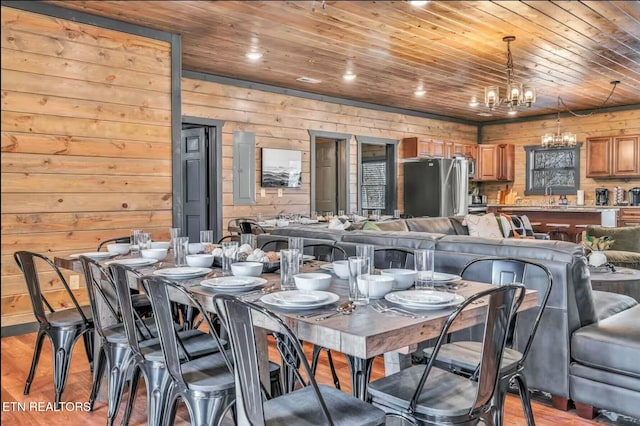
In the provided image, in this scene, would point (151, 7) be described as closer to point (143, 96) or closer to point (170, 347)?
point (143, 96)

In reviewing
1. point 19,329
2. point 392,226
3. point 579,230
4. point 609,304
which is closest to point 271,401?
point 609,304

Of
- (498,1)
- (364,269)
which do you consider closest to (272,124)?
(498,1)

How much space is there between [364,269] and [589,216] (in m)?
7.18

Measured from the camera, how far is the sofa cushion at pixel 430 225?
5852 mm

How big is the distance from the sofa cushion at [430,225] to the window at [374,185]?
2213 mm

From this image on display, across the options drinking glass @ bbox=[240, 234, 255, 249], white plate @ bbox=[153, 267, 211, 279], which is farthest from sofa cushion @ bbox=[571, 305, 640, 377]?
white plate @ bbox=[153, 267, 211, 279]

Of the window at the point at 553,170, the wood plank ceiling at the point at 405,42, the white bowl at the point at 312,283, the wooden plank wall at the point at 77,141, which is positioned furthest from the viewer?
the window at the point at 553,170

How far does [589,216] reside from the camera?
780cm

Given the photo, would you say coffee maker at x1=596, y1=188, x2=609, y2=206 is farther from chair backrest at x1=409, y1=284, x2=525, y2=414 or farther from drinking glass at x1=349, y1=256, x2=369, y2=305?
drinking glass at x1=349, y1=256, x2=369, y2=305

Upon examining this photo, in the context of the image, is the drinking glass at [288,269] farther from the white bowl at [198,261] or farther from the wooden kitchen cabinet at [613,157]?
the wooden kitchen cabinet at [613,157]

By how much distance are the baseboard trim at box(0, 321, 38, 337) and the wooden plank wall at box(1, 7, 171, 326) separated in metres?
0.04

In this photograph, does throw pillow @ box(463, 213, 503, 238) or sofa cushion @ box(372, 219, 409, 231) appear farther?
throw pillow @ box(463, 213, 503, 238)

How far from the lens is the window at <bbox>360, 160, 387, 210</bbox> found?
27.9 ft

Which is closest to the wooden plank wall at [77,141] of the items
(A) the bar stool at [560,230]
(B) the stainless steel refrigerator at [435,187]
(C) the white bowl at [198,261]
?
(C) the white bowl at [198,261]
